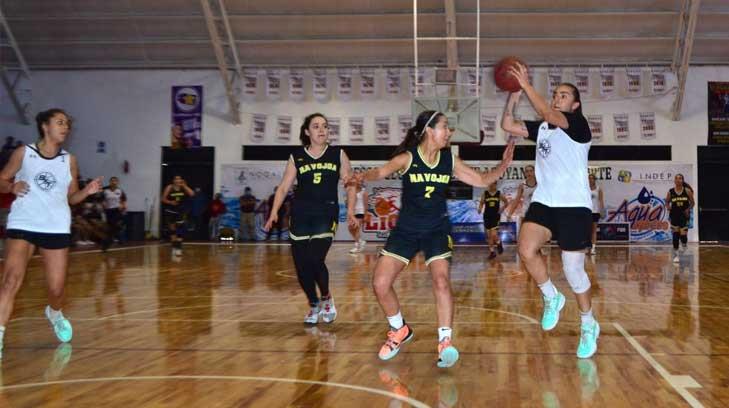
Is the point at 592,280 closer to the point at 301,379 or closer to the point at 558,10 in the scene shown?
the point at 301,379

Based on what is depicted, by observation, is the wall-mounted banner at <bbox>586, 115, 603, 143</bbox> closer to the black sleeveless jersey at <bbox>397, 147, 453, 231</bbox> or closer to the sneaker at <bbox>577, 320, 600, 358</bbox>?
the sneaker at <bbox>577, 320, 600, 358</bbox>

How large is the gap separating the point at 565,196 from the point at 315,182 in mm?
2276

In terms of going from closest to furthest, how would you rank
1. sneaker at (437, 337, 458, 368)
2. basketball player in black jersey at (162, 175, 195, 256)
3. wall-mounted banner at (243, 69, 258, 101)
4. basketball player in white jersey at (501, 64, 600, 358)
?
sneaker at (437, 337, 458, 368) < basketball player in white jersey at (501, 64, 600, 358) < basketball player in black jersey at (162, 175, 195, 256) < wall-mounted banner at (243, 69, 258, 101)

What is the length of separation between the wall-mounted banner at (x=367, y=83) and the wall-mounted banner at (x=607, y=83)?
23.4ft

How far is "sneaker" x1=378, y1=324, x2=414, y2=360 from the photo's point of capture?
A: 16.2 feet

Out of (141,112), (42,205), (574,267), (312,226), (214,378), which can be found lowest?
(214,378)

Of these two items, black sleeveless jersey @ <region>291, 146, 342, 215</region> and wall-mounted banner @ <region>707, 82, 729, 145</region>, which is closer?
black sleeveless jersey @ <region>291, 146, 342, 215</region>

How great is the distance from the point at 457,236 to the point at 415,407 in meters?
18.6

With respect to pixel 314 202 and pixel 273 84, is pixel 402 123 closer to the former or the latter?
pixel 273 84

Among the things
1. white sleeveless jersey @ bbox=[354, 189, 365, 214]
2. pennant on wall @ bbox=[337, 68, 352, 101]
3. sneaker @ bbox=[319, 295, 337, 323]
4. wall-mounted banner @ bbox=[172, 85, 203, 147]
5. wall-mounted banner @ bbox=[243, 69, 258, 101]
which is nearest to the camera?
sneaker @ bbox=[319, 295, 337, 323]

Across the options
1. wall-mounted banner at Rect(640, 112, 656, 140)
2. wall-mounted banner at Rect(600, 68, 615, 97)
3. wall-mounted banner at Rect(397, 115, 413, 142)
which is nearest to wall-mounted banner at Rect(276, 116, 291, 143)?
wall-mounted banner at Rect(397, 115, 413, 142)

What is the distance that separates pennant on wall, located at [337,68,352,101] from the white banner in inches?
76.9

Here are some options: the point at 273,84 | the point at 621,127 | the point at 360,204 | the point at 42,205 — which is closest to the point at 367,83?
the point at 273,84

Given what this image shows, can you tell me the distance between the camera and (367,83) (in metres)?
23.5
